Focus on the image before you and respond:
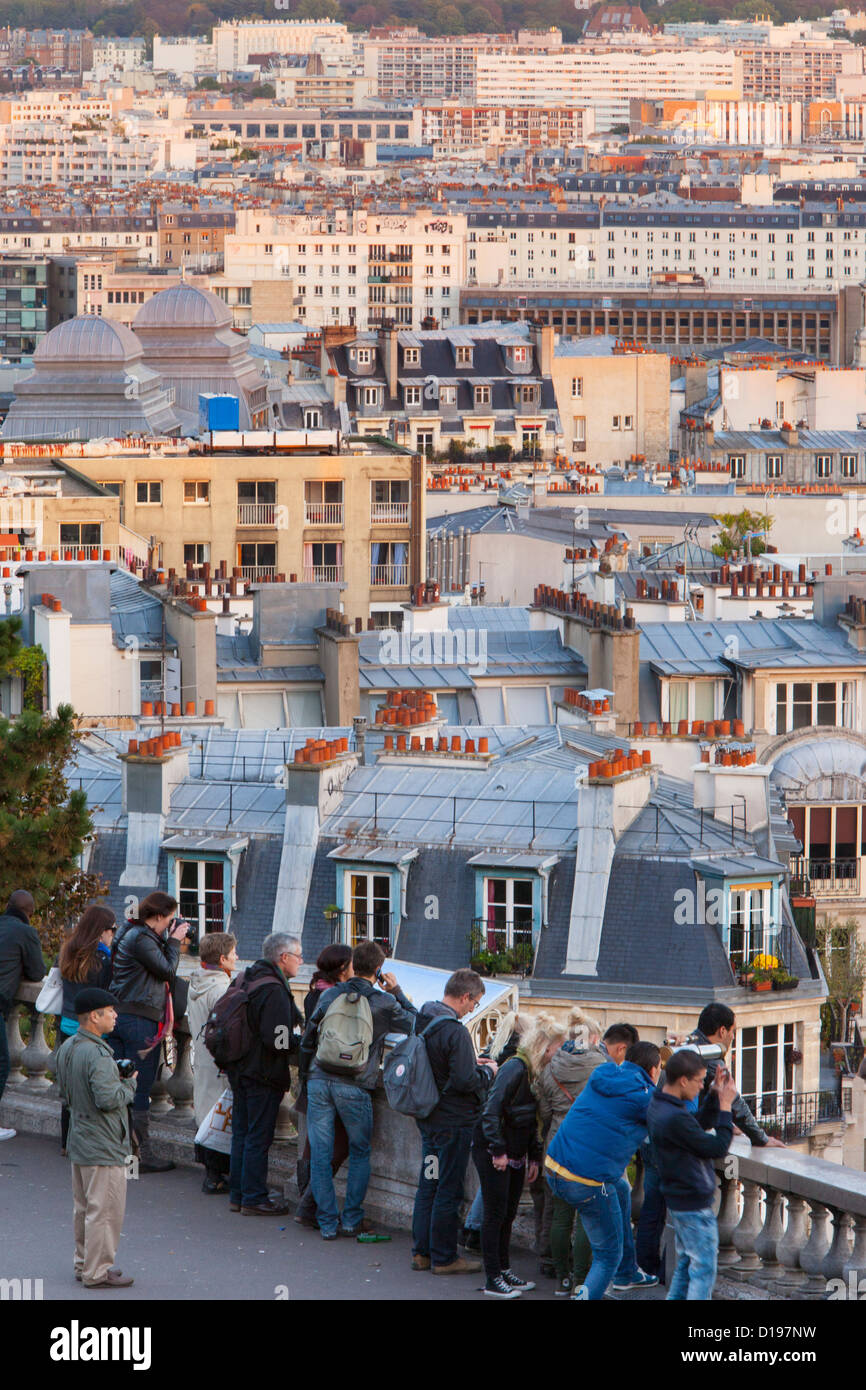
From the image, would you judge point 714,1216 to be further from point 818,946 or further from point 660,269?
point 660,269

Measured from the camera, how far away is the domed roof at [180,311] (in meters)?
76.6

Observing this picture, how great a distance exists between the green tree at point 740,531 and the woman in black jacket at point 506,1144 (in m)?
40.2

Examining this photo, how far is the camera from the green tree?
56.4m

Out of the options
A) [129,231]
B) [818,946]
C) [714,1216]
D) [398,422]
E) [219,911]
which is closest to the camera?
[714,1216]

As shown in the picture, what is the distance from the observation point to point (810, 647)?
37125mm

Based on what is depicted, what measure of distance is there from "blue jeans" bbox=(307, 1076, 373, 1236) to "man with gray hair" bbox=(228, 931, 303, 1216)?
12.7 inches

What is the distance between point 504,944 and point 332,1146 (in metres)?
10.0

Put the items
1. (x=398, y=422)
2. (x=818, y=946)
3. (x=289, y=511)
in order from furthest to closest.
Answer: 1. (x=398, y=422)
2. (x=289, y=511)
3. (x=818, y=946)

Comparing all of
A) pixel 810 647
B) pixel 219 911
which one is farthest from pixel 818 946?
pixel 219 911

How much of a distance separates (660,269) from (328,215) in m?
21.2

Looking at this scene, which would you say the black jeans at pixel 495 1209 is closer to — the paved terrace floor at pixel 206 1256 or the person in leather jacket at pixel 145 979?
the paved terrace floor at pixel 206 1256

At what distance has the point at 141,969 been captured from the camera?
15.1m

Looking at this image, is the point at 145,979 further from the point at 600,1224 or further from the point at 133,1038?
the point at 600,1224

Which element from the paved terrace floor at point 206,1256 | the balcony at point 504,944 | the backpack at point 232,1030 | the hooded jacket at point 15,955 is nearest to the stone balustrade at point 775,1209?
the paved terrace floor at point 206,1256
